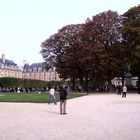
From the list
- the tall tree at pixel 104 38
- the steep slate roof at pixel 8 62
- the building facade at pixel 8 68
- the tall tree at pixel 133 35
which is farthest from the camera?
the steep slate roof at pixel 8 62

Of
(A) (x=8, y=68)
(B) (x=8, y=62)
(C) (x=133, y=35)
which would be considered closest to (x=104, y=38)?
(C) (x=133, y=35)

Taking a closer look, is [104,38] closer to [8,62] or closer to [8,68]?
[8,68]

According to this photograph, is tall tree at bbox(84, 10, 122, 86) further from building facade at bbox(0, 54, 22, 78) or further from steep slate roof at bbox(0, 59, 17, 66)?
steep slate roof at bbox(0, 59, 17, 66)

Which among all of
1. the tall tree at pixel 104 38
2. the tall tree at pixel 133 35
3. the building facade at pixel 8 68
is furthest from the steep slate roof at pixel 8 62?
the tall tree at pixel 133 35

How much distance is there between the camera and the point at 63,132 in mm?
15562

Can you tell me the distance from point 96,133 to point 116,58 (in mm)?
62480

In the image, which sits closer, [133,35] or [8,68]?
[133,35]

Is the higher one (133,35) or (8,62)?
(8,62)

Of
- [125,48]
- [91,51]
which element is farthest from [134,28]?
[91,51]

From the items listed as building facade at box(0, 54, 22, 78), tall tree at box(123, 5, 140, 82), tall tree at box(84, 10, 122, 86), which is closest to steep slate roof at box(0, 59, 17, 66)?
building facade at box(0, 54, 22, 78)

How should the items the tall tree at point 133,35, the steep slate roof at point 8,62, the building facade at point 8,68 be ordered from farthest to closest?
1. the steep slate roof at point 8,62
2. the building facade at point 8,68
3. the tall tree at point 133,35

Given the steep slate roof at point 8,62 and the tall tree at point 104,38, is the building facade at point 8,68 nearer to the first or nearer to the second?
the steep slate roof at point 8,62

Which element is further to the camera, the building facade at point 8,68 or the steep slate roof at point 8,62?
the steep slate roof at point 8,62

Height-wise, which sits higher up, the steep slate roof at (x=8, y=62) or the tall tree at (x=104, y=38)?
the steep slate roof at (x=8, y=62)
